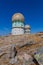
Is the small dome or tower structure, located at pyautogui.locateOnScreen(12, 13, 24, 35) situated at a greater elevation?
the small dome

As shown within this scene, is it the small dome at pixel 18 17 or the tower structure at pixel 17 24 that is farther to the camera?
the tower structure at pixel 17 24

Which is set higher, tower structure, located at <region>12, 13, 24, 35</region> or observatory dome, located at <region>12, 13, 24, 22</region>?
observatory dome, located at <region>12, 13, 24, 22</region>

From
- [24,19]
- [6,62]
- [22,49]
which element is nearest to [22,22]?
[24,19]

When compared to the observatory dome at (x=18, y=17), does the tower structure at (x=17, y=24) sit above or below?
below

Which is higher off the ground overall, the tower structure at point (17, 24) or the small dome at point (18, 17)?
the small dome at point (18, 17)

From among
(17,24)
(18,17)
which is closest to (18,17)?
(18,17)

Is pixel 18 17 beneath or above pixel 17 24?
above

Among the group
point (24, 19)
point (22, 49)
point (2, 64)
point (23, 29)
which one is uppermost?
point (24, 19)

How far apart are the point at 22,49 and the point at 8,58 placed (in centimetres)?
286

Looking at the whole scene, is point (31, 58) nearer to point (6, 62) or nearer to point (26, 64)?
point (26, 64)

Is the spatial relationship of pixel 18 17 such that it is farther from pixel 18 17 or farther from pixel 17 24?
pixel 17 24

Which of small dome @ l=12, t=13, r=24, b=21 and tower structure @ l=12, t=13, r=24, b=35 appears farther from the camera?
tower structure @ l=12, t=13, r=24, b=35

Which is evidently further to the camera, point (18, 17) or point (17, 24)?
point (17, 24)

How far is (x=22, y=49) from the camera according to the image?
16.9 m
